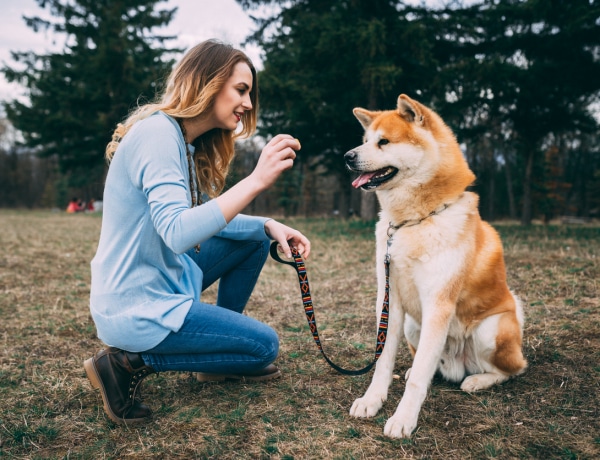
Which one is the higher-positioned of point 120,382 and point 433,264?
Answer: point 433,264

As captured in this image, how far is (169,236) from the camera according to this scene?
178 centimetres

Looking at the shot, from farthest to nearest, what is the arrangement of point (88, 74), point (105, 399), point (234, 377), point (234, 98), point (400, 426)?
point (88, 74), point (234, 377), point (234, 98), point (105, 399), point (400, 426)

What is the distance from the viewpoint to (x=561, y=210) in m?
28.6

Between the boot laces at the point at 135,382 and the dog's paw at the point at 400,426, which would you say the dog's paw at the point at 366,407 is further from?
the boot laces at the point at 135,382

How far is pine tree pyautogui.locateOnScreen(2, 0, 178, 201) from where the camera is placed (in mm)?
18969

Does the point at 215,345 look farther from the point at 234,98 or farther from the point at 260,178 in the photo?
the point at 234,98

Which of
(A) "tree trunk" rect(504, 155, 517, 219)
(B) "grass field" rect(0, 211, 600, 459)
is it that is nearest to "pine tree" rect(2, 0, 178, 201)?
(B) "grass field" rect(0, 211, 600, 459)

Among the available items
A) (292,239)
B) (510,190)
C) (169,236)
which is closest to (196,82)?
(169,236)

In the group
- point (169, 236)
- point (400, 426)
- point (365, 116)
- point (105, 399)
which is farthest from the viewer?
point (365, 116)

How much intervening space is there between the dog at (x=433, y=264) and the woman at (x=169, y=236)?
588mm

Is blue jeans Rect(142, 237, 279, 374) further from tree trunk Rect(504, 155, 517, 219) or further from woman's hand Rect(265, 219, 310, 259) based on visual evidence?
tree trunk Rect(504, 155, 517, 219)

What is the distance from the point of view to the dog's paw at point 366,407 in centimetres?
211

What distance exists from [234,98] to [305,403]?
1561mm

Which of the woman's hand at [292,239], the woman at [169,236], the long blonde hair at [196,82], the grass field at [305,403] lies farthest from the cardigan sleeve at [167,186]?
the grass field at [305,403]
